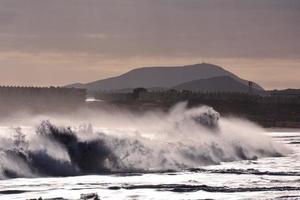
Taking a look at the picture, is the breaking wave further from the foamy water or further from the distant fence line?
the distant fence line

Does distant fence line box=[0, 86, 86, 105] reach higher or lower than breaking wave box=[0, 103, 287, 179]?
higher

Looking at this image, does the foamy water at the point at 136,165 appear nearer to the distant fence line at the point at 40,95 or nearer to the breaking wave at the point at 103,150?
the breaking wave at the point at 103,150

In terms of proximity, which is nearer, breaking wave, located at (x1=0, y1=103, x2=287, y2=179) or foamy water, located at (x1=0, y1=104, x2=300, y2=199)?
foamy water, located at (x1=0, y1=104, x2=300, y2=199)

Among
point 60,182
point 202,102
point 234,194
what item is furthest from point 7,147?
point 202,102

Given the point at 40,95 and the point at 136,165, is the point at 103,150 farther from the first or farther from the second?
the point at 40,95

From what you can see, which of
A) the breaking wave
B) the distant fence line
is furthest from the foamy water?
the distant fence line

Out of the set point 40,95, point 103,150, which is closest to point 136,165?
point 103,150

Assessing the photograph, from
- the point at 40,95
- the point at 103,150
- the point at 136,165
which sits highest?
the point at 40,95

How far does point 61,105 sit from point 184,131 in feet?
276

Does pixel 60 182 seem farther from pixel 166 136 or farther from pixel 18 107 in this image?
pixel 18 107

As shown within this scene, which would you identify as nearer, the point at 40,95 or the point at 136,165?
the point at 136,165

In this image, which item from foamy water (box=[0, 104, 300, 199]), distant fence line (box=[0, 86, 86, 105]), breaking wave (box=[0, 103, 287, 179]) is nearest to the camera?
foamy water (box=[0, 104, 300, 199])

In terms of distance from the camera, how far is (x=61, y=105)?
13588 cm

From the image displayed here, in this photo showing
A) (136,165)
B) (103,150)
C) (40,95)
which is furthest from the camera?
(40,95)
